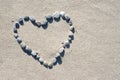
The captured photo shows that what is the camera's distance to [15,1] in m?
3.71

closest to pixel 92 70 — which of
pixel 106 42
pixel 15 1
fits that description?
pixel 106 42

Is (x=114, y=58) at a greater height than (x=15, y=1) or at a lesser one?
lesser

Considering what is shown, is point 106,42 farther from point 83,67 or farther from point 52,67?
point 52,67

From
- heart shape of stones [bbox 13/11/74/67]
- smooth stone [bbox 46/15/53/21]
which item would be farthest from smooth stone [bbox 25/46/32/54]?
smooth stone [bbox 46/15/53/21]

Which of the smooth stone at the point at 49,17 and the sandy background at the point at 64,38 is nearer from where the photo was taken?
the sandy background at the point at 64,38

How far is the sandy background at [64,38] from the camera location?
3.54 m

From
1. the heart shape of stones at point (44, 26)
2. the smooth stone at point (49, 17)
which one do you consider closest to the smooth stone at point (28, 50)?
the heart shape of stones at point (44, 26)

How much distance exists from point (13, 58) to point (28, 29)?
352 mm

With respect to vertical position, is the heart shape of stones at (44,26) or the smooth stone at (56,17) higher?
the smooth stone at (56,17)

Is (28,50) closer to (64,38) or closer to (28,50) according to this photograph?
(28,50)

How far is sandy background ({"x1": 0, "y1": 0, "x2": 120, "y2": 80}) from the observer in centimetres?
354

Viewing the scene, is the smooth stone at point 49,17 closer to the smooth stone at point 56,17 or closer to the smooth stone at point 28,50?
the smooth stone at point 56,17

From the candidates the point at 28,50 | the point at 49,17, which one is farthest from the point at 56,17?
the point at 28,50

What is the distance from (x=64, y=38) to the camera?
3.62 m
